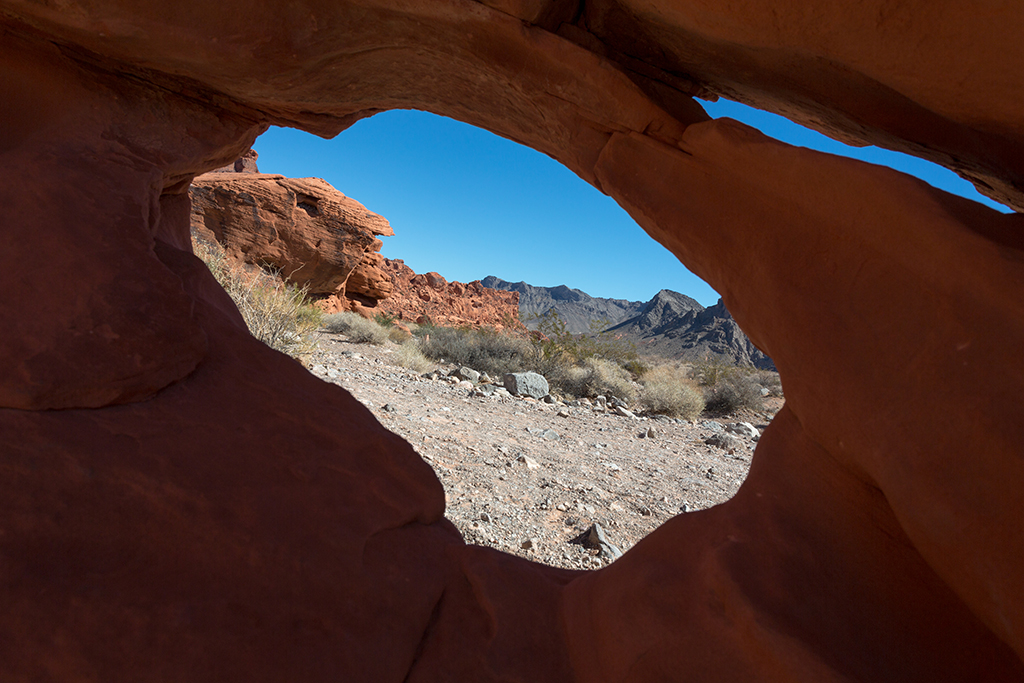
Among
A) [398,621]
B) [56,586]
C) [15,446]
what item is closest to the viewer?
[56,586]

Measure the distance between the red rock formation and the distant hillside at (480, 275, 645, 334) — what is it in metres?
46.7

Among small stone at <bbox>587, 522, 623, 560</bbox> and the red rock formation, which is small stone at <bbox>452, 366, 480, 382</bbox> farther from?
the red rock formation

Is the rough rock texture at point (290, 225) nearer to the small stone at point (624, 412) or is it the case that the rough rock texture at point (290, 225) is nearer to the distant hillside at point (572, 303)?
the small stone at point (624, 412)

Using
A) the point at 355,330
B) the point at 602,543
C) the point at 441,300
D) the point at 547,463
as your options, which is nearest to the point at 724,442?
the point at 547,463

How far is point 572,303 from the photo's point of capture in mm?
89750

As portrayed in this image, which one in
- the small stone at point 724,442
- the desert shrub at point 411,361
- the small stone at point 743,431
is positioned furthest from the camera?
the desert shrub at point 411,361

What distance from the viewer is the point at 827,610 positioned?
4.20ft

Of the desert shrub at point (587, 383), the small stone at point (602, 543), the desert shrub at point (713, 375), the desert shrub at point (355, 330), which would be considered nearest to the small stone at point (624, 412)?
the desert shrub at point (587, 383)

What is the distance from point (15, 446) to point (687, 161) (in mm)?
2360

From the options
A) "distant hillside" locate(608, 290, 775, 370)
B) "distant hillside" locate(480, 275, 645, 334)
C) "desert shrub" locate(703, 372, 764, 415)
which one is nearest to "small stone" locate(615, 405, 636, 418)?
"desert shrub" locate(703, 372, 764, 415)

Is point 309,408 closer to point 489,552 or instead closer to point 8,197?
point 489,552

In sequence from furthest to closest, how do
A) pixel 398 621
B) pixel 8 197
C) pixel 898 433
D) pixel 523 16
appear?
pixel 523 16 < pixel 8 197 < pixel 398 621 < pixel 898 433

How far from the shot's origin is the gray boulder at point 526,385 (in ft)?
26.5

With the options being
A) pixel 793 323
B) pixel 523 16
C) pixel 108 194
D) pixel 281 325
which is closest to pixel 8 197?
pixel 108 194
